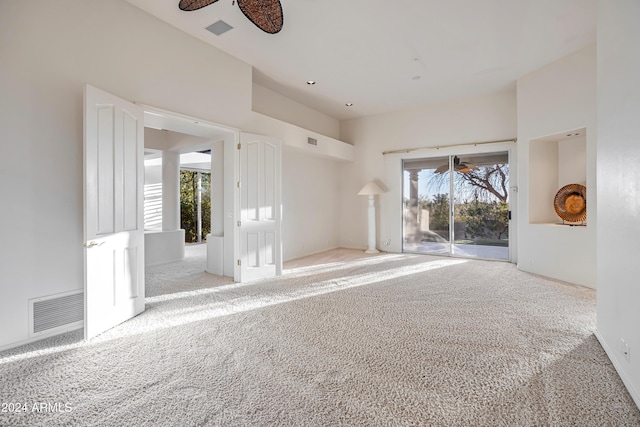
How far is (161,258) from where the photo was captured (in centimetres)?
611

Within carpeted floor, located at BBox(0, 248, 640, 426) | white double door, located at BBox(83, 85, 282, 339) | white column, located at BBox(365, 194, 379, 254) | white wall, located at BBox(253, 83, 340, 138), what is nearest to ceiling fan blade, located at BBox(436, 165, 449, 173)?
white column, located at BBox(365, 194, 379, 254)

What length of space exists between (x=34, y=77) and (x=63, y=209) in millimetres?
1176

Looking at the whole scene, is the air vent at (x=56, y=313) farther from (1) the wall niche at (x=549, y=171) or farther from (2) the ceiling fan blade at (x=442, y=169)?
(2) the ceiling fan blade at (x=442, y=169)

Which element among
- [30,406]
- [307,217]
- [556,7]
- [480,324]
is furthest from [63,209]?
[556,7]

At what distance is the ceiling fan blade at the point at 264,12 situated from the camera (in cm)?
269

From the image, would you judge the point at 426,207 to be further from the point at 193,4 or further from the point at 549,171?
the point at 193,4

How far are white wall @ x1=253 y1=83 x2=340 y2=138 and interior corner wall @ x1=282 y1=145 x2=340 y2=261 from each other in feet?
2.33

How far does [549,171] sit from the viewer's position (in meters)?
5.26

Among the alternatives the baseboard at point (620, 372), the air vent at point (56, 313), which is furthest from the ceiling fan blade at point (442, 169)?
the air vent at point (56, 313)

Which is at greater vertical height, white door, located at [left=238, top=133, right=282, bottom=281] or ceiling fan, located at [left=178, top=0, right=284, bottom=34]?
ceiling fan, located at [left=178, top=0, right=284, bottom=34]

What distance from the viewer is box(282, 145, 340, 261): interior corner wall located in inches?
256

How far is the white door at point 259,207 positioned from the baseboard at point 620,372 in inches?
156

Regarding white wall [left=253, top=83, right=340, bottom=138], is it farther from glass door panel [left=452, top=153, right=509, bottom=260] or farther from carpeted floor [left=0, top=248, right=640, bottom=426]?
carpeted floor [left=0, top=248, right=640, bottom=426]

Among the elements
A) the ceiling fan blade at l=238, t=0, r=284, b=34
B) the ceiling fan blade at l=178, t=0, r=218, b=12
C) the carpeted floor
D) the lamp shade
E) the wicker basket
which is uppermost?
the ceiling fan blade at l=178, t=0, r=218, b=12
